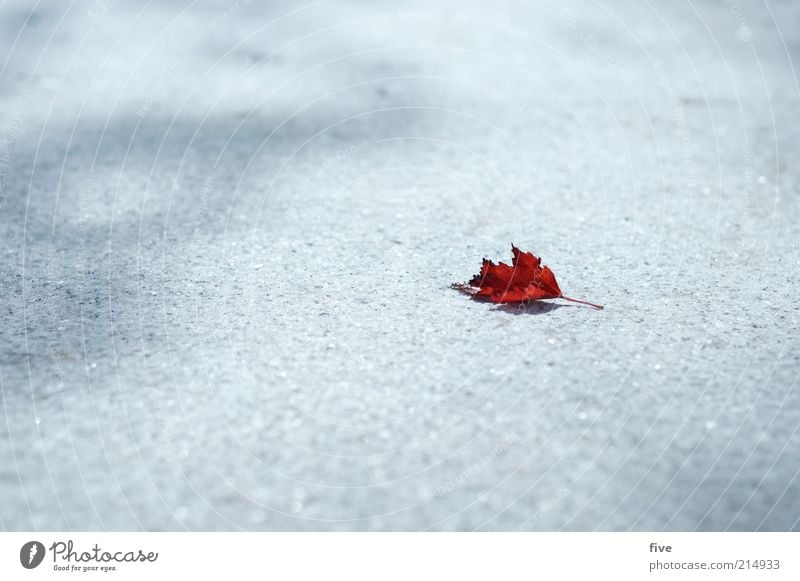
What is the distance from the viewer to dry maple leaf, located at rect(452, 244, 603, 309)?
1445mm

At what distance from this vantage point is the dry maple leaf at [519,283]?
4.74 ft

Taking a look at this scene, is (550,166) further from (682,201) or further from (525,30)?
(525,30)

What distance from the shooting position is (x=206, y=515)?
3.30 ft

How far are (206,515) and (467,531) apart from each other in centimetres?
32

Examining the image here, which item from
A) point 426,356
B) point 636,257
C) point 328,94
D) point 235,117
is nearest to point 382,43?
point 328,94

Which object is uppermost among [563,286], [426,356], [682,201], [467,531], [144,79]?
[144,79]
